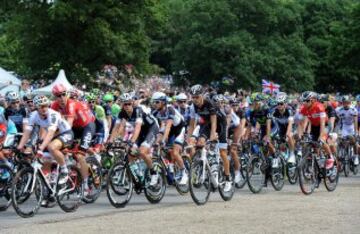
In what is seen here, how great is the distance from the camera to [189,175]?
45.8ft

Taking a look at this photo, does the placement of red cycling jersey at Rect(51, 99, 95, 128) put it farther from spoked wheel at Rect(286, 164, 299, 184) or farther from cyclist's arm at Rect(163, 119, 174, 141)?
spoked wheel at Rect(286, 164, 299, 184)

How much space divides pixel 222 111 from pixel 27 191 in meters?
4.43

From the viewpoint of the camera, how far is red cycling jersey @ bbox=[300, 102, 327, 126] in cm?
1706

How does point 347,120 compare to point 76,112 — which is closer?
point 76,112

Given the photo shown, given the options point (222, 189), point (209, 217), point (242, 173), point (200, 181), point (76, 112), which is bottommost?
point (209, 217)

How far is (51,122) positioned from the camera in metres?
12.8

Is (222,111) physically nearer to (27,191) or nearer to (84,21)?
(27,191)

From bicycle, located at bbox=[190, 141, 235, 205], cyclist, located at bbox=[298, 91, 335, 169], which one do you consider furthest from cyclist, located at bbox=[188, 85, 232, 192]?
cyclist, located at bbox=[298, 91, 335, 169]

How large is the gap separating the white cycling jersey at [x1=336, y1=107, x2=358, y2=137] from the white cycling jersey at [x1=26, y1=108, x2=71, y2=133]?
35.3 ft

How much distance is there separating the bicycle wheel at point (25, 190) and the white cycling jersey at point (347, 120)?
37.6ft

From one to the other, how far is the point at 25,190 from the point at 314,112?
285 inches

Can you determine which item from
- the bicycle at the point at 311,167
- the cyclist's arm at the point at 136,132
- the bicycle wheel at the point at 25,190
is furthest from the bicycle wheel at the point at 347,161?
the bicycle wheel at the point at 25,190

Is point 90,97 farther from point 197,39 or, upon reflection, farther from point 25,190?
point 197,39

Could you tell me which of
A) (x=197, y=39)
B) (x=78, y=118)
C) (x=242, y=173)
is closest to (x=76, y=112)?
(x=78, y=118)
